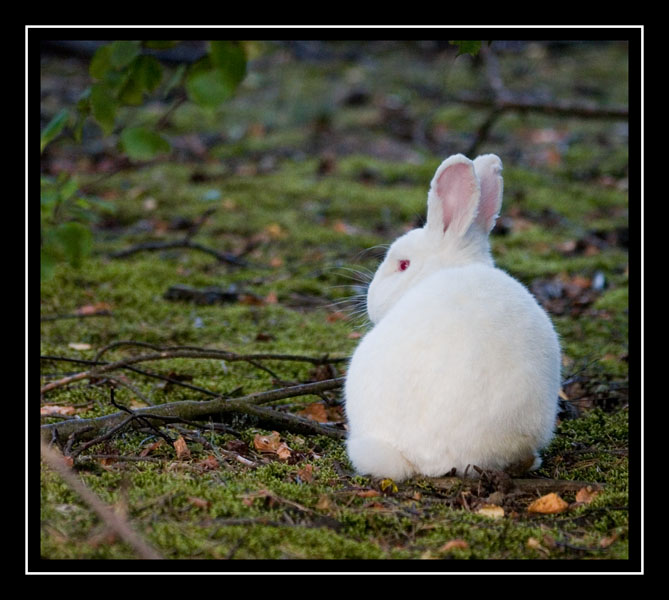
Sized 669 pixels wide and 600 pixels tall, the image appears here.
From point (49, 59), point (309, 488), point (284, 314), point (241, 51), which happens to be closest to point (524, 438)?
point (309, 488)

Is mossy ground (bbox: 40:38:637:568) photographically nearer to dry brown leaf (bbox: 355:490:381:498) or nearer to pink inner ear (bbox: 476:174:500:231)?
dry brown leaf (bbox: 355:490:381:498)

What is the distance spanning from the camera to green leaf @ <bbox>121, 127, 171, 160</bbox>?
11.1 ft

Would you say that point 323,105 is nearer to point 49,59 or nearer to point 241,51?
point 49,59

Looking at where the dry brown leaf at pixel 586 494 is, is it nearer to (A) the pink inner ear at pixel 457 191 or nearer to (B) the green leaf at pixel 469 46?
(A) the pink inner ear at pixel 457 191

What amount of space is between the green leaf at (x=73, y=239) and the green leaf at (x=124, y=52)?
0.85 metres

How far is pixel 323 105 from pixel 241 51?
9438 mm

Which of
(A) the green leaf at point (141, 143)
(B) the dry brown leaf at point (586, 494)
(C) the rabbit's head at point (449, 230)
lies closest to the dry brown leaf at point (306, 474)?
(C) the rabbit's head at point (449, 230)

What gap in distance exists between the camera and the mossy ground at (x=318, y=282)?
282 cm

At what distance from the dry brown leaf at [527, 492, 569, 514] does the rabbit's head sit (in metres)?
1.00

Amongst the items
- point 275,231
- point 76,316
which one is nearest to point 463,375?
point 76,316

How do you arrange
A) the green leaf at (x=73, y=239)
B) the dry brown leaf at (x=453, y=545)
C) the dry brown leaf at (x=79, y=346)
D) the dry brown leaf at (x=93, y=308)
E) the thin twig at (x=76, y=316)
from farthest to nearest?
the dry brown leaf at (x=93, y=308) → the thin twig at (x=76, y=316) → the dry brown leaf at (x=79, y=346) → the green leaf at (x=73, y=239) → the dry brown leaf at (x=453, y=545)

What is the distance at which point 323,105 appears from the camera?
12305mm

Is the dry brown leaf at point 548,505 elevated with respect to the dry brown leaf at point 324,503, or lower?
lower

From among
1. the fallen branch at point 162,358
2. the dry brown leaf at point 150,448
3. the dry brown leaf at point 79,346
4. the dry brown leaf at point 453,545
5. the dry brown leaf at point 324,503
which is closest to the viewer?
the dry brown leaf at point 453,545
